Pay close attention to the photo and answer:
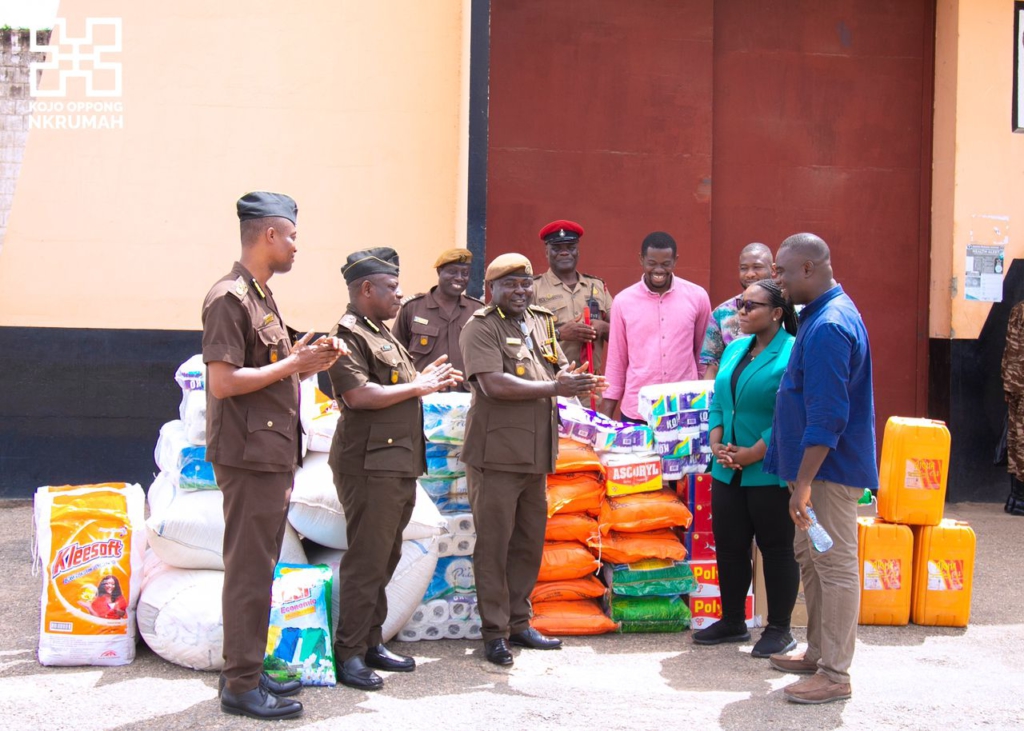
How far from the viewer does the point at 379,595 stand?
16.1ft

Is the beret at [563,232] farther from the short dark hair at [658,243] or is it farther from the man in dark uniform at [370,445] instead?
the man in dark uniform at [370,445]

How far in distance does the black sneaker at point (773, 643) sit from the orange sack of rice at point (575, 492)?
41.6 inches

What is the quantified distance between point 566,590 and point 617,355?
1737 mm

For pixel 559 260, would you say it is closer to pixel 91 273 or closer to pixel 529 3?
pixel 529 3

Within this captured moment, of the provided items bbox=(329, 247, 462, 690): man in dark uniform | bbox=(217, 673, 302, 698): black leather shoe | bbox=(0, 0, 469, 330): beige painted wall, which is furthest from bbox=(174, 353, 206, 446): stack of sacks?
bbox=(0, 0, 469, 330): beige painted wall

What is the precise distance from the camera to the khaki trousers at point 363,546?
4.72m

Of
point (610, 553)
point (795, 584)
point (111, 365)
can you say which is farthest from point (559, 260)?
point (111, 365)

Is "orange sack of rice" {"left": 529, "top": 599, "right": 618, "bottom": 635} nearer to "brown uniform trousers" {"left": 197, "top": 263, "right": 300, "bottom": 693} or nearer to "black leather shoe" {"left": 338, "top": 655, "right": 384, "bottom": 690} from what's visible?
"black leather shoe" {"left": 338, "top": 655, "right": 384, "bottom": 690}

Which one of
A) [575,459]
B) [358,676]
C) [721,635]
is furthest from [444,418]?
[721,635]

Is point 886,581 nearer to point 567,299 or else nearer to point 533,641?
point 533,641

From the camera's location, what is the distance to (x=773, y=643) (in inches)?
207

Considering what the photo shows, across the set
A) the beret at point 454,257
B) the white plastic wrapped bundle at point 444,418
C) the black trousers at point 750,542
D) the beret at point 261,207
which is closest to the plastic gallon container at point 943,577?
the black trousers at point 750,542

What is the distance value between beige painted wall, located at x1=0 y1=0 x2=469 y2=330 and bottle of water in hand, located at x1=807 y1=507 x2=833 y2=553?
4.53 m

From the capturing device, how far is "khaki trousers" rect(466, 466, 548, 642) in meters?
5.06
